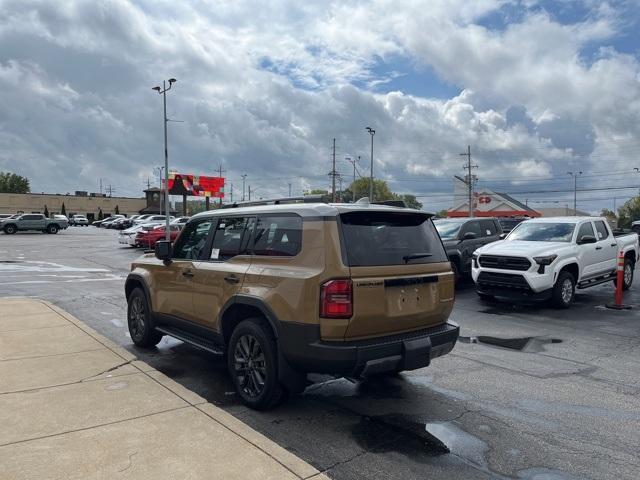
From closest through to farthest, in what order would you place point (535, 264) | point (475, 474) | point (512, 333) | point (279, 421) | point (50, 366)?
point (475, 474)
point (279, 421)
point (50, 366)
point (512, 333)
point (535, 264)

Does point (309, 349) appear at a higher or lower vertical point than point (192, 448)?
higher

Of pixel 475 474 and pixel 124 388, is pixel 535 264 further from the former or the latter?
pixel 124 388

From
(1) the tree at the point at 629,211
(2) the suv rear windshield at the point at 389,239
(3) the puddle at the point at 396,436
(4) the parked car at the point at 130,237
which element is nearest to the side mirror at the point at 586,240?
(2) the suv rear windshield at the point at 389,239

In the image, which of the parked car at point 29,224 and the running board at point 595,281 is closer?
the running board at point 595,281

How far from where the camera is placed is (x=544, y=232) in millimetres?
11078

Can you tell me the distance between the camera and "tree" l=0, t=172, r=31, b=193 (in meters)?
118

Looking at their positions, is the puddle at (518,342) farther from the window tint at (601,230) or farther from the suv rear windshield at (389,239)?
the window tint at (601,230)

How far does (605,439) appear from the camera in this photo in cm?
403

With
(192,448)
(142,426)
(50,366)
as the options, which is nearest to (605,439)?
(192,448)

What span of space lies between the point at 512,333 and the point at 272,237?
494 cm

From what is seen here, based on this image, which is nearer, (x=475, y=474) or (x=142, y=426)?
(x=475, y=474)

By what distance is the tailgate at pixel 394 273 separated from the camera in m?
4.13

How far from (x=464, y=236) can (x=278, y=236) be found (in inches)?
353

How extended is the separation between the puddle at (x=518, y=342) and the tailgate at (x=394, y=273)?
2641 millimetres
